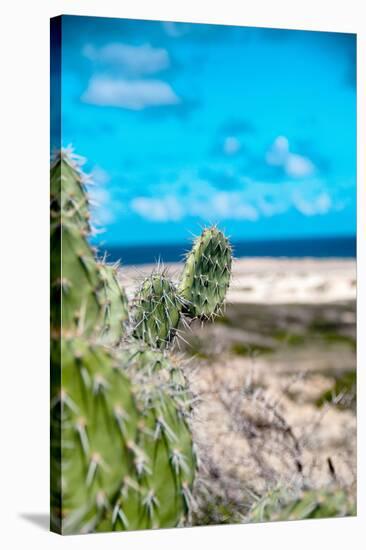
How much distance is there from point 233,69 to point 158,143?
727mm

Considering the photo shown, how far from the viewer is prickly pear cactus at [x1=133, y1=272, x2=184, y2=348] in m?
9.70

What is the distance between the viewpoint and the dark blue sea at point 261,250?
31.5ft

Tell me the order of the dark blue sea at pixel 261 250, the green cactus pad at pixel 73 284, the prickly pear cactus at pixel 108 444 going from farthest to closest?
the dark blue sea at pixel 261 250, the green cactus pad at pixel 73 284, the prickly pear cactus at pixel 108 444

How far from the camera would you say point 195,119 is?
9.88 meters

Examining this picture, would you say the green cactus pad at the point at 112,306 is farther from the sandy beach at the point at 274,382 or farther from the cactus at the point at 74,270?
the sandy beach at the point at 274,382

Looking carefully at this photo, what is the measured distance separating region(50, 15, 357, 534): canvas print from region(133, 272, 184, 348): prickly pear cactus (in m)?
0.01

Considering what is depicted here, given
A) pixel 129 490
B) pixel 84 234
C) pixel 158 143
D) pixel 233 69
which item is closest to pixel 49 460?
pixel 129 490

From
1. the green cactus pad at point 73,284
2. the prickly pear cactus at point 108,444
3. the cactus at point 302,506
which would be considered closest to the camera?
the prickly pear cactus at point 108,444

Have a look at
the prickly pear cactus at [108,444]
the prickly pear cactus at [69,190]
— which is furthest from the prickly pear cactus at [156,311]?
the prickly pear cactus at [69,190]

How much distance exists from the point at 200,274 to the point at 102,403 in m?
1.33

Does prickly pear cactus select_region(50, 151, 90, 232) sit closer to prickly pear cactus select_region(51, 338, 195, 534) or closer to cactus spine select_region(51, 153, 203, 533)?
cactus spine select_region(51, 153, 203, 533)

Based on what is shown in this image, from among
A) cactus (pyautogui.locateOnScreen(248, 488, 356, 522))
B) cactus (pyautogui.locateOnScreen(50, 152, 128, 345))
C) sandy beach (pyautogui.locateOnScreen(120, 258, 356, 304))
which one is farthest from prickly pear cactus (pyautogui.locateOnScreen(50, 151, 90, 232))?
cactus (pyautogui.locateOnScreen(248, 488, 356, 522))

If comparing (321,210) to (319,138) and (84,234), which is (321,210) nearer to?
(319,138)

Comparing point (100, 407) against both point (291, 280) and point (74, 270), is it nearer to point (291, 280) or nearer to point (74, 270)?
point (74, 270)
